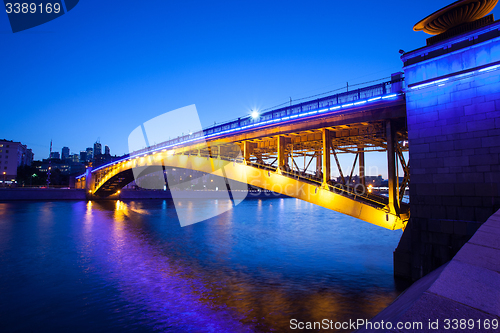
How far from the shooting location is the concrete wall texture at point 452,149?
349 inches

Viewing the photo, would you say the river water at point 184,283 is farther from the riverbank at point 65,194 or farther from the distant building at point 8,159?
A: the distant building at point 8,159

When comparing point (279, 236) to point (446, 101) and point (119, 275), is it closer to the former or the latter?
point (119, 275)

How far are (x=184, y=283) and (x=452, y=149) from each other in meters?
10.8

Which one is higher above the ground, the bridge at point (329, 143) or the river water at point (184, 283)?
the bridge at point (329, 143)

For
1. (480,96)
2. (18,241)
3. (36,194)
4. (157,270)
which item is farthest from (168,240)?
(36,194)

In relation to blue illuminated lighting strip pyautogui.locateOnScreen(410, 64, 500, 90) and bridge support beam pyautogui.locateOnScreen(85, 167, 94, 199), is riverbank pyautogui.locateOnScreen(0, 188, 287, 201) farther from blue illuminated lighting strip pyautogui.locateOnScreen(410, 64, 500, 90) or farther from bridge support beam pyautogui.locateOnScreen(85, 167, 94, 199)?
blue illuminated lighting strip pyautogui.locateOnScreen(410, 64, 500, 90)

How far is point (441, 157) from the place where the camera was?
31.9ft

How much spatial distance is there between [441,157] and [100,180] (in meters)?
66.3

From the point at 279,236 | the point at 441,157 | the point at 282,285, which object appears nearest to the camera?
the point at 441,157

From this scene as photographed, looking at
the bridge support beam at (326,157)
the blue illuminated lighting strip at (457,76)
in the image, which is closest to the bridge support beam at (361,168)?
the bridge support beam at (326,157)

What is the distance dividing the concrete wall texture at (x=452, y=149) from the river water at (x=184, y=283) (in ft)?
7.92

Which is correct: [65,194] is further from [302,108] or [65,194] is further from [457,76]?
[457,76]

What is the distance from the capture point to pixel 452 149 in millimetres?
9547

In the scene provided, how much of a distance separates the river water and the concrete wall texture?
2.41m
